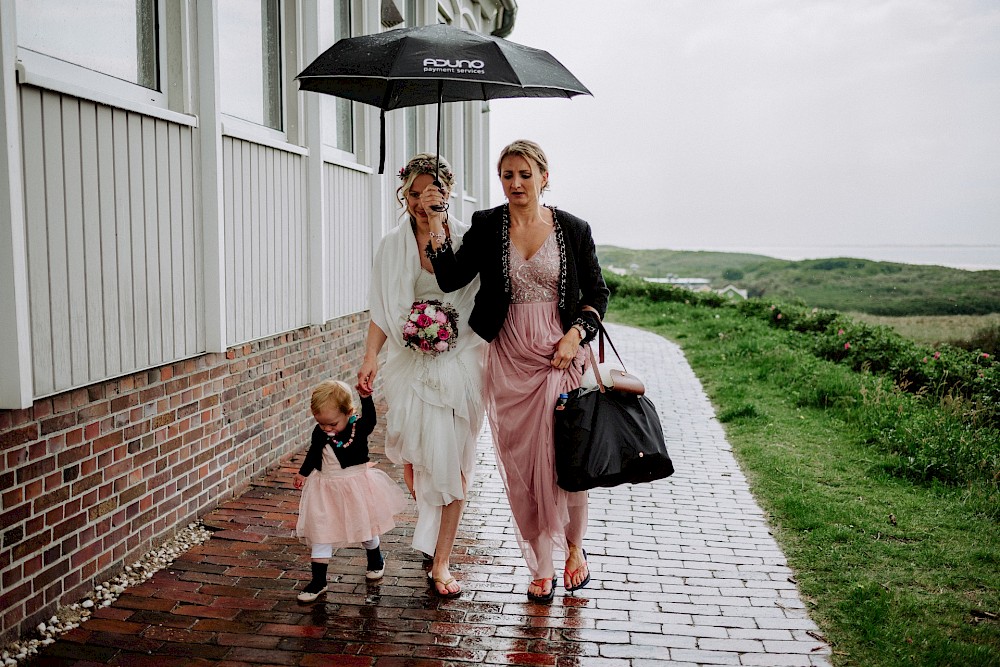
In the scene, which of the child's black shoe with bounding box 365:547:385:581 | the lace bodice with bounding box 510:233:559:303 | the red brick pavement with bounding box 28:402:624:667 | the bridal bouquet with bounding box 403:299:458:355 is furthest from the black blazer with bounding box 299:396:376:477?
the lace bodice with bounding box 510:233:559:303

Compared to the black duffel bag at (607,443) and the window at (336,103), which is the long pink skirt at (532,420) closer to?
the black duffel bag at (607,443)

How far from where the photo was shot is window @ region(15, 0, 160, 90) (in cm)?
389

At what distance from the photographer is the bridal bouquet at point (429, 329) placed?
14.2 ft

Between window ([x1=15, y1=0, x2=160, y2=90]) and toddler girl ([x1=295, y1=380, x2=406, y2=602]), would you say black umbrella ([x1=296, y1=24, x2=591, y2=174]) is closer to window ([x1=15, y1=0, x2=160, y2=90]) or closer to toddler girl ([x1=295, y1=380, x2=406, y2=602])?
window ([x1=15, y1=0, x2=160, y2=90])

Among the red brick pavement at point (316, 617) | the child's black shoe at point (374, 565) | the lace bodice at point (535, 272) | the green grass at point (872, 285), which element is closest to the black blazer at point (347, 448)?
the child's black shoe at point (374, 565)

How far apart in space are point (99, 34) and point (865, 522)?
5134 millimetres

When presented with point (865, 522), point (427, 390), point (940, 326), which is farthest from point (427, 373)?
point (940, 326)

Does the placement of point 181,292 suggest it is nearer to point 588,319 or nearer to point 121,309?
point 121,309

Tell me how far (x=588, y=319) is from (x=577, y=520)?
103cm

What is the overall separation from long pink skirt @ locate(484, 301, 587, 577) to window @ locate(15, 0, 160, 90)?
7.84 feet

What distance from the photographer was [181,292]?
4.99 meters

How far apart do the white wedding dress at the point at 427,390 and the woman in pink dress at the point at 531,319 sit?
0.14m

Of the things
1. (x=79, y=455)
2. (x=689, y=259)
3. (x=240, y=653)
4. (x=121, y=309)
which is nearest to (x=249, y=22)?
(x=121, y=309)

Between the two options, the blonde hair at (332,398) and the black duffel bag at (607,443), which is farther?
the blonde hair at (332,398)
